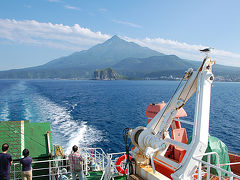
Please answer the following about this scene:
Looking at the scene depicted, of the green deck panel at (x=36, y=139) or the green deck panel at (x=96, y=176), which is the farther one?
the green deck panel at (x=36, y=139)

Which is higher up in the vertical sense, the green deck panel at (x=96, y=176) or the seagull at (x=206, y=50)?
the seagull at (x=206, y=50)

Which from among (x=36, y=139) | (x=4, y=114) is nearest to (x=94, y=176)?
(x=36, y=139)

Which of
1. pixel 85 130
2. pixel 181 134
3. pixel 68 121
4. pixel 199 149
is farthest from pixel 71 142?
pixel 199 149

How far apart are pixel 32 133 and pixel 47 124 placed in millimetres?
877

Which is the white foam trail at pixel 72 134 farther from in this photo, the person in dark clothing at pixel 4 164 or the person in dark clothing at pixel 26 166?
the person in dark clothing at pixel 4 164

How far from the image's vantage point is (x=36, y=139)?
1036cm

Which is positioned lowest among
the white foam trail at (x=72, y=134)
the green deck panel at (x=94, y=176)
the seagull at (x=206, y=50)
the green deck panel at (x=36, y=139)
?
the white foam trail at (x=72, y=134)

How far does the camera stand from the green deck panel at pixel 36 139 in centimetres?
1006

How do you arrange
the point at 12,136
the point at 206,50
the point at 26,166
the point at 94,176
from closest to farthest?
the point at 206,50 < the point at 26,166 < the point at 94,176 < the point at 12,136

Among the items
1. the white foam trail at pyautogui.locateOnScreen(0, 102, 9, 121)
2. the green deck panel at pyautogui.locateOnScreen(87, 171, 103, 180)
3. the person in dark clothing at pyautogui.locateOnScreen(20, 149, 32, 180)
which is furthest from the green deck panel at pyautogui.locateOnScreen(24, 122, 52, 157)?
the white foam trail at pyautogui.locateOnScreen(0, 102, 9, 121)

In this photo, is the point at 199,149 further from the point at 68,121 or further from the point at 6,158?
the point at 68,121

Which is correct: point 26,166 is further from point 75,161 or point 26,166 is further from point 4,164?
point 75,161

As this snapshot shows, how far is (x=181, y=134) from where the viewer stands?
11.1 m

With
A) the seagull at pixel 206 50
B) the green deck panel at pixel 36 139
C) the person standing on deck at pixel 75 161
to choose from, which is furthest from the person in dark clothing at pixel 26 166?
the seagull at pixel 206 50
